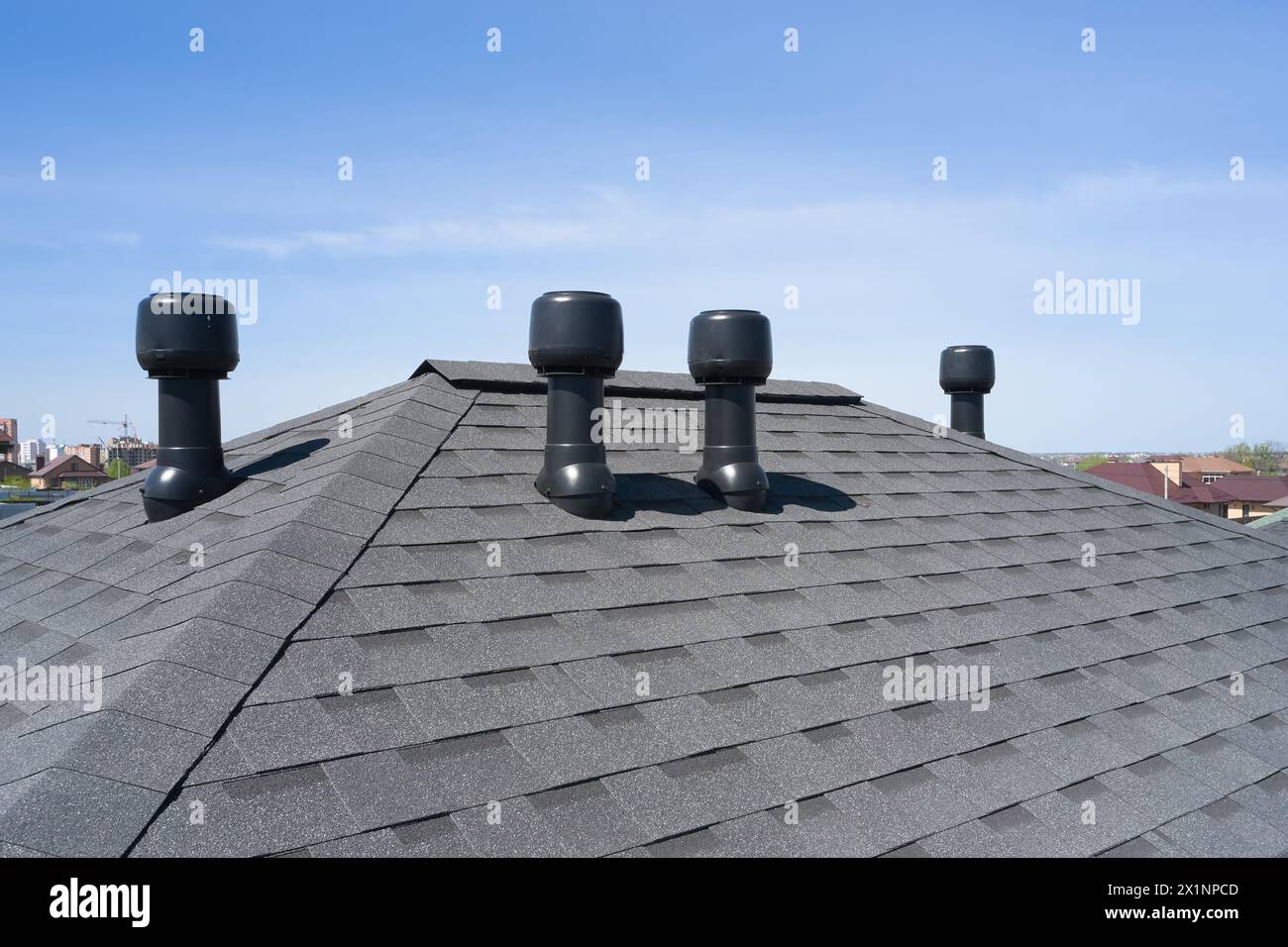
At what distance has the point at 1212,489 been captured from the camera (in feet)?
161

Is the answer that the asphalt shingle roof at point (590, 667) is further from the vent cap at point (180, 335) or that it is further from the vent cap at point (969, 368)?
the vent cap at point (969, 368)

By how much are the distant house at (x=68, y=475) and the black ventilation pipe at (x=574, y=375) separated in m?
62.8

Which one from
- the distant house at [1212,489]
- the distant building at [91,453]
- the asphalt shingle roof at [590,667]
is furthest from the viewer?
the distant building at [91,453]

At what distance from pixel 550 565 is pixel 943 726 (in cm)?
238

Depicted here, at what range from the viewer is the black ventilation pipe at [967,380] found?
12602 millimetres

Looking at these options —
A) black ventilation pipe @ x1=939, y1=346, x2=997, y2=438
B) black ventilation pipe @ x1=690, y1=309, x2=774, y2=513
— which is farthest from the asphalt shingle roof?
black ventilation pipe @ x1=939, y1=346, x2=997, y2=438

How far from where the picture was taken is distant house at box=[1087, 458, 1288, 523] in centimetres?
4428

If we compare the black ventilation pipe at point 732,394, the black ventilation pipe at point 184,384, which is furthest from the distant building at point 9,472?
the black ventilation pipe at point 732,394

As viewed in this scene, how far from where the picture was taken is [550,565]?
18.1 ft

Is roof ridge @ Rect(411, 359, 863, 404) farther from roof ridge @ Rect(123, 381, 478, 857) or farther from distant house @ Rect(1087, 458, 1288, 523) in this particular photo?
distant house @ Rect(1087, 458, 1288, 523)

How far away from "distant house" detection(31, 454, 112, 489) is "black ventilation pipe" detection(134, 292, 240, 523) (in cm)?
6077
